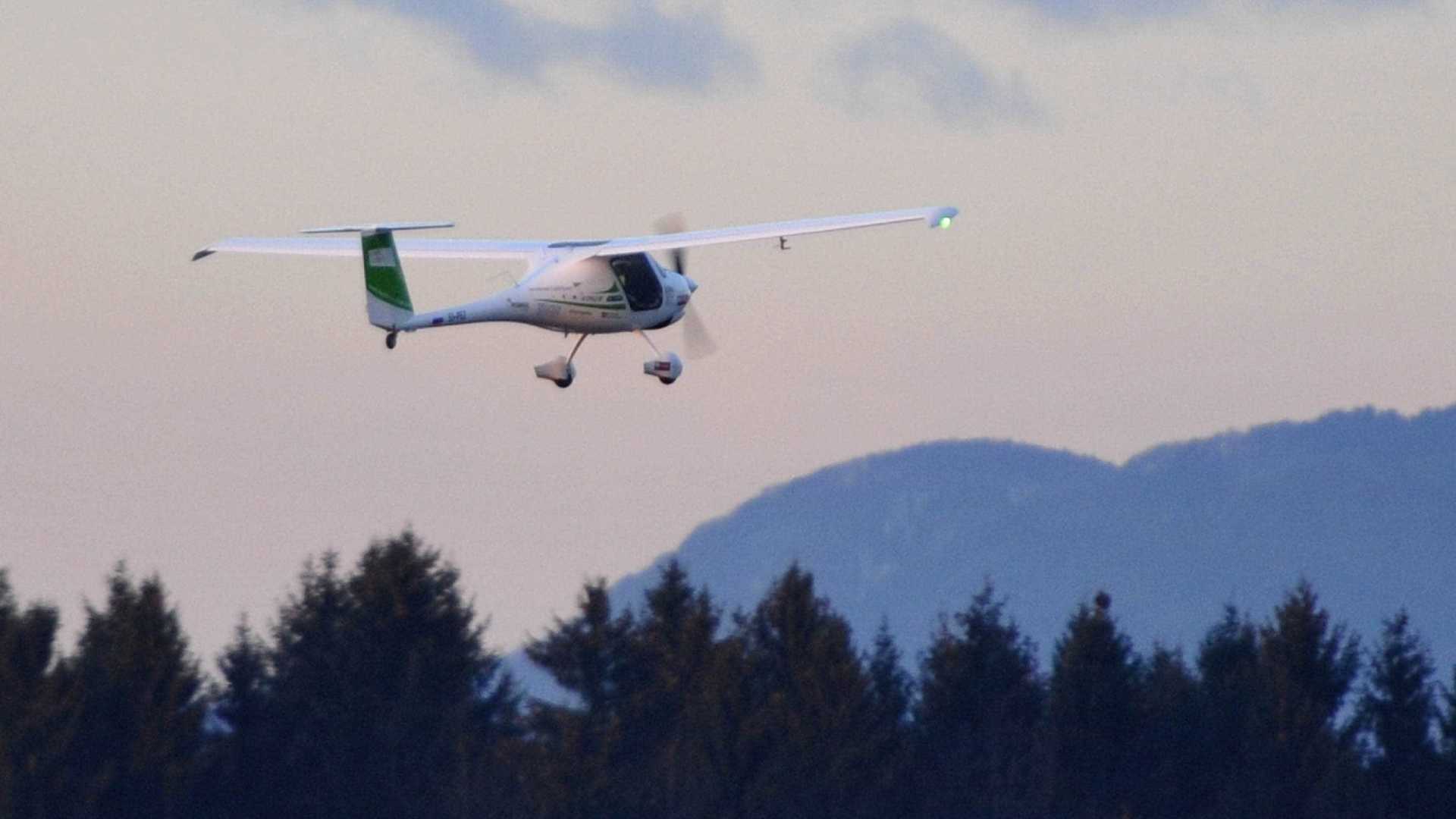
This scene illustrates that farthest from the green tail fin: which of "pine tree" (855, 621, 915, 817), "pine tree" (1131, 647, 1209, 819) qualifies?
"pine tree" (1131, 647, 1209, 819)

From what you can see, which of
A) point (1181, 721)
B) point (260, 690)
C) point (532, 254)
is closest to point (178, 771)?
point (260, 690)

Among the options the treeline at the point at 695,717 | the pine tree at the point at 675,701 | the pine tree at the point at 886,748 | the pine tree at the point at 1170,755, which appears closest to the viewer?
the treeline at the point at 695,717

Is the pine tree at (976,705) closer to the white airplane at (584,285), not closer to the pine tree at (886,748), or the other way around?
Answer: the pine tree at (886,748)

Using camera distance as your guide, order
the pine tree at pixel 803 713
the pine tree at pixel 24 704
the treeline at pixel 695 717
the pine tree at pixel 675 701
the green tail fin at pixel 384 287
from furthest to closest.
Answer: the pine tree at pixel 803 713 < the pine tree at pixel 675 701 < the treeline at pixel 695 717 < the pine tree at pixel 24 704 < the green tail fin at pixel 384 287

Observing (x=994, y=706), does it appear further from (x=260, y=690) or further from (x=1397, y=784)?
(x=260, y=690)

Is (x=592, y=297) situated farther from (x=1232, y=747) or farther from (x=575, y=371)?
(x=1232, y=747)

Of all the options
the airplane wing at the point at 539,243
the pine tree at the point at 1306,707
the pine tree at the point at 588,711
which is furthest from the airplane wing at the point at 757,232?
the pine tree at the point at 1306,707

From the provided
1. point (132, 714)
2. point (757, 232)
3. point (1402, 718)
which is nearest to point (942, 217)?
point (757, 232)
